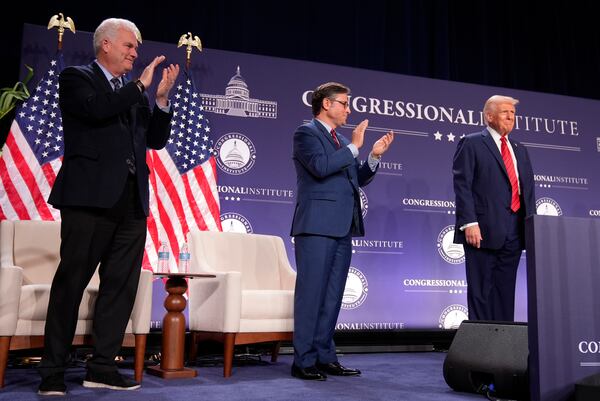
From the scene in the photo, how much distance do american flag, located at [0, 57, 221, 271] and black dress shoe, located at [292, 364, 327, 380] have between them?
1.59 meters

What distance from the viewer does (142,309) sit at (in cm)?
331

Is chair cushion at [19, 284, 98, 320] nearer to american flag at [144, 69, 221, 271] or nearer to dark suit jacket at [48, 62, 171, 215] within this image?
dark suit jacket at [48, 62, 171, 215]

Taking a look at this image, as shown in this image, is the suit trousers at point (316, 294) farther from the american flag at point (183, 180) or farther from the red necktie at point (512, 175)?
the american flag at point (183, 180)

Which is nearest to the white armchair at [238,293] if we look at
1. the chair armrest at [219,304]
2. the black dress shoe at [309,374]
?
the chair armrest at [219,304]

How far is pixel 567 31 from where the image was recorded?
6977 mm

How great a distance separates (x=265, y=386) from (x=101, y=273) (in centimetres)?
93

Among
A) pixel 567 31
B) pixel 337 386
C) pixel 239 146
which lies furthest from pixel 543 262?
pixel 567 31

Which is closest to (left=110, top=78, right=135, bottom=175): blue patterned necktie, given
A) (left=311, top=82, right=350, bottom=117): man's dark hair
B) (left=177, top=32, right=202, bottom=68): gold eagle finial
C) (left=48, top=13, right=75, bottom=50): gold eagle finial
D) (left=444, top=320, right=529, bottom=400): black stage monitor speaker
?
(left=311, top=82, right=350, bottom=117): man's dark hair

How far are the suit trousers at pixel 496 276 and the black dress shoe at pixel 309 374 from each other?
86 cm

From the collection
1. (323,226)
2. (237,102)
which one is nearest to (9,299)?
(323,226)

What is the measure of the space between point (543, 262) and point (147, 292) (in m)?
2.17

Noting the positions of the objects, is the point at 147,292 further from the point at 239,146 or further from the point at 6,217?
the point at 239,146

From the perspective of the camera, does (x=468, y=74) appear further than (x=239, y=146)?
Yes

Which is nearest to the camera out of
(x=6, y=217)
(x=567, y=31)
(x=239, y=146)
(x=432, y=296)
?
(x=6, y=217)
